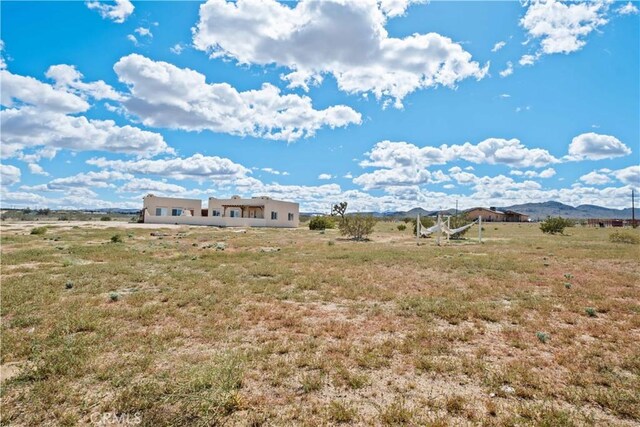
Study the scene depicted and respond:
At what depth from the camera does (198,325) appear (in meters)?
6.41

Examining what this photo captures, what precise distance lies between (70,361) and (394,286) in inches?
296

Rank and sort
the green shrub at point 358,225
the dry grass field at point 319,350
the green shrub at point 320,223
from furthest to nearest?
the green shrub at point 320,223
the green shrub at point 358,225
the dry grass field at point 319,350

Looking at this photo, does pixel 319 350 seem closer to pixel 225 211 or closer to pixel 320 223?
pixel 320 223

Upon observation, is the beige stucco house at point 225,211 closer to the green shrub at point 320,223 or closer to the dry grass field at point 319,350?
the green shrub at point 320,223

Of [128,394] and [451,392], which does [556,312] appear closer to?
[451,392]

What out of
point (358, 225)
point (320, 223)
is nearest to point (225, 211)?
point (320, 223)

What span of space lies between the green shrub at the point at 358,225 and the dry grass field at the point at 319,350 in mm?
17452

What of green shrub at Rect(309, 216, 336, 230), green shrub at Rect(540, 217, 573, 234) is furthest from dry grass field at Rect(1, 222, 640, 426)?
green shrub at Rect(309, 216, 336, 230)

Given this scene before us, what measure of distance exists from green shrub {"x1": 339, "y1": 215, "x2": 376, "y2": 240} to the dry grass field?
57.3 ft

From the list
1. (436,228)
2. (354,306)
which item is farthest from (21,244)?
(436,228)

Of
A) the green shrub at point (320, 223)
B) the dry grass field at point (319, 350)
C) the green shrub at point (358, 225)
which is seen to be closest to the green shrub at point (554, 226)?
the green shrub at point (358, 225)

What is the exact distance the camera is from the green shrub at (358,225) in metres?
28.4

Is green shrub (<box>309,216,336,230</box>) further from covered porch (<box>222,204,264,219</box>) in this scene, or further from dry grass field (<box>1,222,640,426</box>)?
dry grass field (<box>1,222,640,426</box>)

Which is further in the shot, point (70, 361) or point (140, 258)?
point (140, 258)
